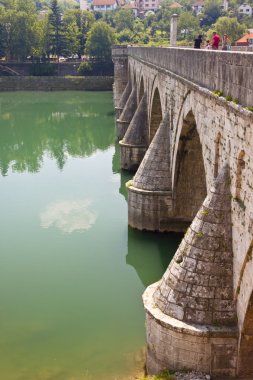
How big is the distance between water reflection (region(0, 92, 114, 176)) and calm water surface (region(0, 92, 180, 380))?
96 centimetres

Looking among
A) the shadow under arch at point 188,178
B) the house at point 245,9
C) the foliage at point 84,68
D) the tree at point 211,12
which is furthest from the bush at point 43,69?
the house at point 245,9

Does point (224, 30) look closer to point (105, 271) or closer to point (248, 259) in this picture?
point (105, 271)

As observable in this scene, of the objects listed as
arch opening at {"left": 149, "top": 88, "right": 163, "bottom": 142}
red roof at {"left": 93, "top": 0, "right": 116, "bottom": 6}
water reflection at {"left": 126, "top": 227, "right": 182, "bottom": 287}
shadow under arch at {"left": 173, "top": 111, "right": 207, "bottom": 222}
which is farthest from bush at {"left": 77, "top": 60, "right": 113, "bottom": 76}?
red roof at {"left": 93, "top": 0, "right": 116, "bottom": 6}

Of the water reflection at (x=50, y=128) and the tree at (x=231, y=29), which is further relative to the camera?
the tree at (x=231, y=29)

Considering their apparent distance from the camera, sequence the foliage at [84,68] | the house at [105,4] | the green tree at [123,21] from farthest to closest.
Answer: the house at [105,4] < the green tree at [123,21] < the foliage at [84,68]

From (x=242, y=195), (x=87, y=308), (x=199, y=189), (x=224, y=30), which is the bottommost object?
(x=87, y=308)

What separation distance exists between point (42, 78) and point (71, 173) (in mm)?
34198

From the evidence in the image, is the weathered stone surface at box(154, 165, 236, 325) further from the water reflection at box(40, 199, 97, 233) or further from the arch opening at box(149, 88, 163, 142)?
the arch opening at box(149, 88, 163, 142)

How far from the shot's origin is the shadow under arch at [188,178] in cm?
1196

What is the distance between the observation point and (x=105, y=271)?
12031 mm

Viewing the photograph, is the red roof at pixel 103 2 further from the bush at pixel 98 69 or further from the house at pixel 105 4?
the bush at pixel 98 69

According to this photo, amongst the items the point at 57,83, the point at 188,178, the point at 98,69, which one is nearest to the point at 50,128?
the point at 57,83

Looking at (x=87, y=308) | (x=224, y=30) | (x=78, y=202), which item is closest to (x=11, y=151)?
(x=78, y=202)

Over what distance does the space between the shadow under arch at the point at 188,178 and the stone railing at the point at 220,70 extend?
5.68ft
